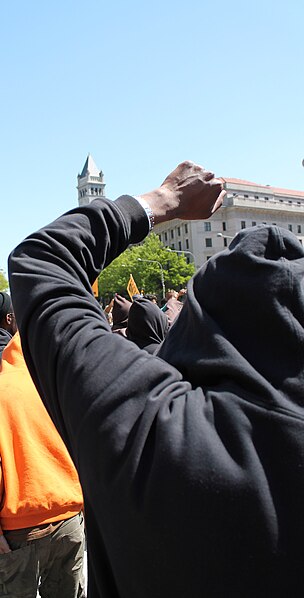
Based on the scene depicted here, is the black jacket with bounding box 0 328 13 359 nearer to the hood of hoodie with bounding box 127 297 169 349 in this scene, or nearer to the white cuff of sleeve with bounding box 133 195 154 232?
the hood of hoodie with bounding box 127 297 169 349

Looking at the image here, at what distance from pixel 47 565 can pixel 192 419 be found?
8.85 feet

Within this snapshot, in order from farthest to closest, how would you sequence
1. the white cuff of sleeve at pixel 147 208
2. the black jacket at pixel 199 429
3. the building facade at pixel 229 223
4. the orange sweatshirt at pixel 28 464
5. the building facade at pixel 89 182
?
the building facade at pixel 89 182
the building facade at pixel 229 223
the orange sweatshirt at pixel 28 464
the white cuff of sleeve at pixel 147 208
the black jacket at pixel 199 429

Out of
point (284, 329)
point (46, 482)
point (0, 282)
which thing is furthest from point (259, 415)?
point (0, 282)

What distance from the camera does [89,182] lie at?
16862 cm

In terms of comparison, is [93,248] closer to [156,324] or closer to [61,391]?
[61,391]

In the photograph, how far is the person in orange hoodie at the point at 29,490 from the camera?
3072 mm

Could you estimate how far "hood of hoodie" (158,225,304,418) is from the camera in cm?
100

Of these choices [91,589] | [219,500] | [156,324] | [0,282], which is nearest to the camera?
[219,500]

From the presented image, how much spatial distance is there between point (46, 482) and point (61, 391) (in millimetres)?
2211

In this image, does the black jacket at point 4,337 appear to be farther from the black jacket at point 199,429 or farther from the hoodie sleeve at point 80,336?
the black jacket at point 199,429

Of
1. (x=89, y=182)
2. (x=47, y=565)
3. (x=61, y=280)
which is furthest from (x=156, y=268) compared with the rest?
(x=89, y=182)

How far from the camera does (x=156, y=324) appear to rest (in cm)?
485

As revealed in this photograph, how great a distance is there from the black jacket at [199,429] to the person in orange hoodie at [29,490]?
6.70ft

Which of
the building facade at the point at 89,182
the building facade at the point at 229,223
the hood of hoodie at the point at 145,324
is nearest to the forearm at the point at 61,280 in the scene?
the hood of hoodie at the point at 145,324
